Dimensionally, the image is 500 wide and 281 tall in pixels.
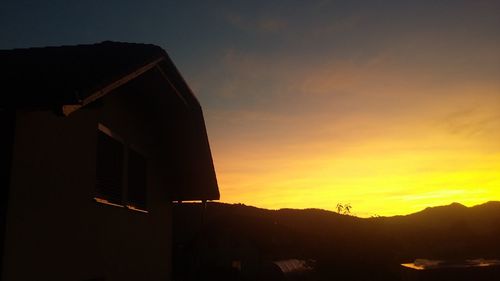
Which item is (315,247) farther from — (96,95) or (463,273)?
(96,95)

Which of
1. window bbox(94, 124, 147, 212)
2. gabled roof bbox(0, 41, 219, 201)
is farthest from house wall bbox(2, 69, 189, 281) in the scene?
gabled roof bbox(0, 41, 219, 201)

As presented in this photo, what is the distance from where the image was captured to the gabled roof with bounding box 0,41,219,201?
366 centimetres

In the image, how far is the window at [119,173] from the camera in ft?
25.0

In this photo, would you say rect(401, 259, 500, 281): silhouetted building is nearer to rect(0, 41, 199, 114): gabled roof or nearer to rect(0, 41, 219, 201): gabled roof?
rect(0, 41, 219, 201): gabled roof

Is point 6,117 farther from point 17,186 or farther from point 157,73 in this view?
point 157,73

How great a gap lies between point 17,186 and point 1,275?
0.93m

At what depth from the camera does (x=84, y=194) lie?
6.70 meters

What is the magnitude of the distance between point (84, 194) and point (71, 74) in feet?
9.65

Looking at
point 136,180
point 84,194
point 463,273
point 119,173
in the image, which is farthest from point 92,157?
point 463,273

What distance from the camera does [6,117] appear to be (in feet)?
15.7

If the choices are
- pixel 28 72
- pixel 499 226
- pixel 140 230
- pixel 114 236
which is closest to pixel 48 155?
pixel 28 72

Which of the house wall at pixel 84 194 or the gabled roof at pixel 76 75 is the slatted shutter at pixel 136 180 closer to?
the house wall at pixel 84 194

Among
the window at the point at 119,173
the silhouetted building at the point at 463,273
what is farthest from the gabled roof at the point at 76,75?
the silhouetted building at the point at 463,273

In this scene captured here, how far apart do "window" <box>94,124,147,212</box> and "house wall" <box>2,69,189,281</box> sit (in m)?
0.17
